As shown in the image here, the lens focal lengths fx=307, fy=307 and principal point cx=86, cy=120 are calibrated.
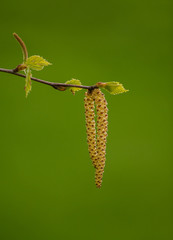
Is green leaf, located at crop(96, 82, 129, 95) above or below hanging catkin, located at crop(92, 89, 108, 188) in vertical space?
above

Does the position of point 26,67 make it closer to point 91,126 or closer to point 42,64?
point 42,64

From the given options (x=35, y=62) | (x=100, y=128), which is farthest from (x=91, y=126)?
(x=35, y=62)

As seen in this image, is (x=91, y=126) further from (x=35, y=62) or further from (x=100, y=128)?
(x=35, y=62)

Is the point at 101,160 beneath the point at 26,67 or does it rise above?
beneath

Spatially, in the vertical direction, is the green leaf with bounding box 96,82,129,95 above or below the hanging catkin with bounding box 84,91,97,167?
above

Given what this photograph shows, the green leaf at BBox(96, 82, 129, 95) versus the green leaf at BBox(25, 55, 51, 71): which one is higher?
the green leaf at BBox(25, 55, 51, 71)

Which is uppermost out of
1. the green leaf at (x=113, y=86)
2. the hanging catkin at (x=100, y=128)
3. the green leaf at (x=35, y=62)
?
the green leaf at (x=35, y=62)

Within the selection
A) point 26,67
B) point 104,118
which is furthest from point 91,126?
point 26,67

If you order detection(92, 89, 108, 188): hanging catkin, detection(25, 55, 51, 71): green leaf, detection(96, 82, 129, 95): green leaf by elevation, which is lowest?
detection(92, 89, 108, 188): hanging catkin
